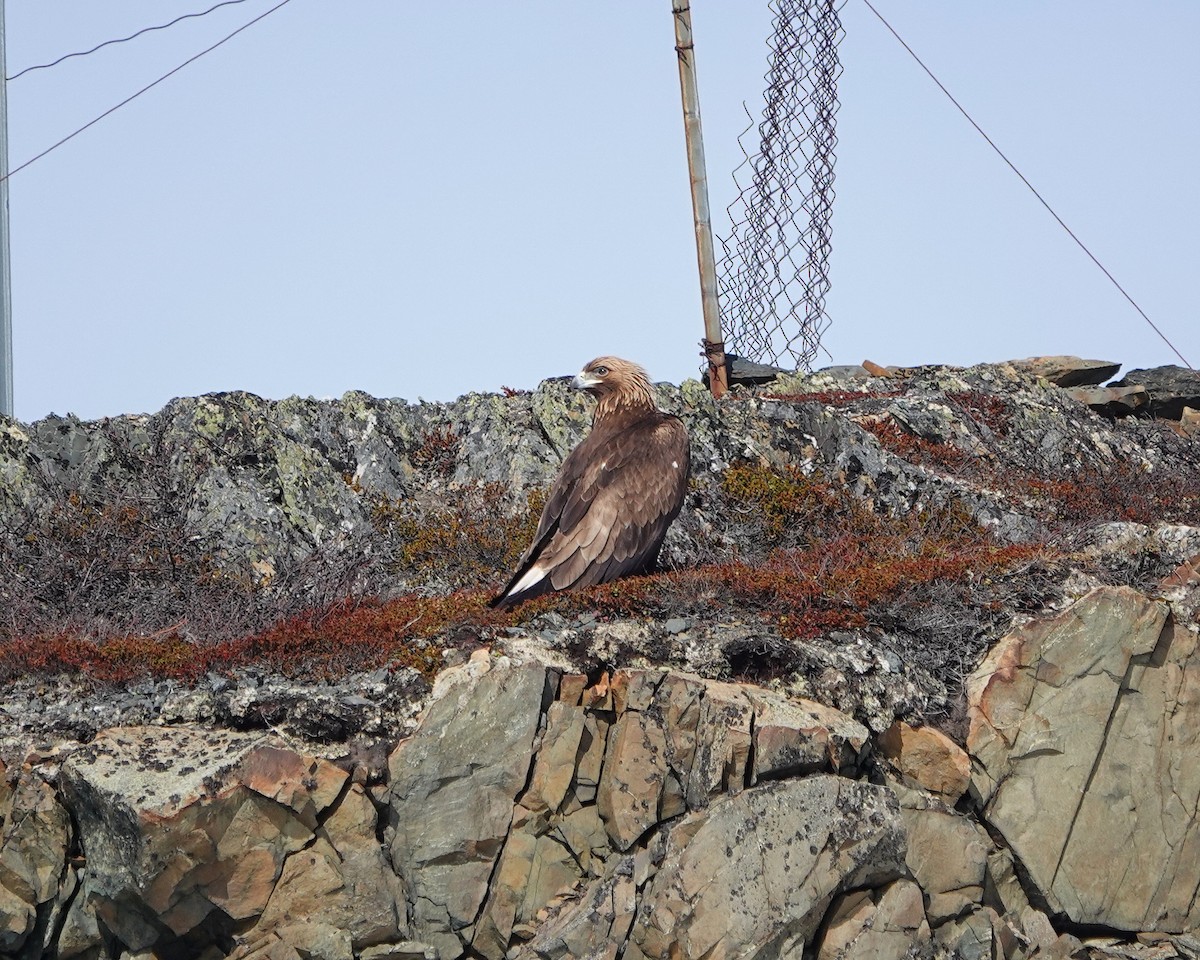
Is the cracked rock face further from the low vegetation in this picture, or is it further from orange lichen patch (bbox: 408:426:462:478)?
orange lichen patch (bbox: 408:426:462:478)

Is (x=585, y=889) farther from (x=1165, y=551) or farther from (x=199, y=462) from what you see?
(x=199, y=462)

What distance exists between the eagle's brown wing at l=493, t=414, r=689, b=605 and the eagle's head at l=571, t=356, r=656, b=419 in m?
0.70

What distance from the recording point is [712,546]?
12859 millimetres

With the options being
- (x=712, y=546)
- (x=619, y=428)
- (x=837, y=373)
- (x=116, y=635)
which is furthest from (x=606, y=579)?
(x=837, y=373)

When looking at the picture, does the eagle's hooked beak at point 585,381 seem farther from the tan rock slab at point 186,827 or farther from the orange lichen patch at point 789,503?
the tan rock slab at point 186,827

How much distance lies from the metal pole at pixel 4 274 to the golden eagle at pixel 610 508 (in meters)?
7.96

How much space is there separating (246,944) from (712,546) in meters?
6.51

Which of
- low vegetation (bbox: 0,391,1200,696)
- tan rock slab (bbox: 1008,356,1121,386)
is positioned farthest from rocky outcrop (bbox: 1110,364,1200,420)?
low vegetation (bbox: 0,391,1200,696)

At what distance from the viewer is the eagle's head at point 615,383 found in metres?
11.8

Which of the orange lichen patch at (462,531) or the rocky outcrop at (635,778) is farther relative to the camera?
the orange lichen patch at (462,531)

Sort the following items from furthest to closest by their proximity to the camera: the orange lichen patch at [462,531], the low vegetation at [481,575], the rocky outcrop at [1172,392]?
1. the rocky outcrop at [1172,392]
2. the orange lichen patch at [462,531]
3. the low vegetation at [481,575]

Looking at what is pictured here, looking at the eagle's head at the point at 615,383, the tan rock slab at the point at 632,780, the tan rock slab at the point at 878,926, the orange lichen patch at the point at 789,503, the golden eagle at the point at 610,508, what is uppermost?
the eagle's head at the point at 615,383

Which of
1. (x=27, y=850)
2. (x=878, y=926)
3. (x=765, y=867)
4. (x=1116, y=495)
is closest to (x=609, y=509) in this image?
(x=765, y=867)

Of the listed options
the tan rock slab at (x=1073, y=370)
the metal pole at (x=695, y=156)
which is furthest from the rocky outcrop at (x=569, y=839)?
the tan rock slab at (x=1073, y=370)
